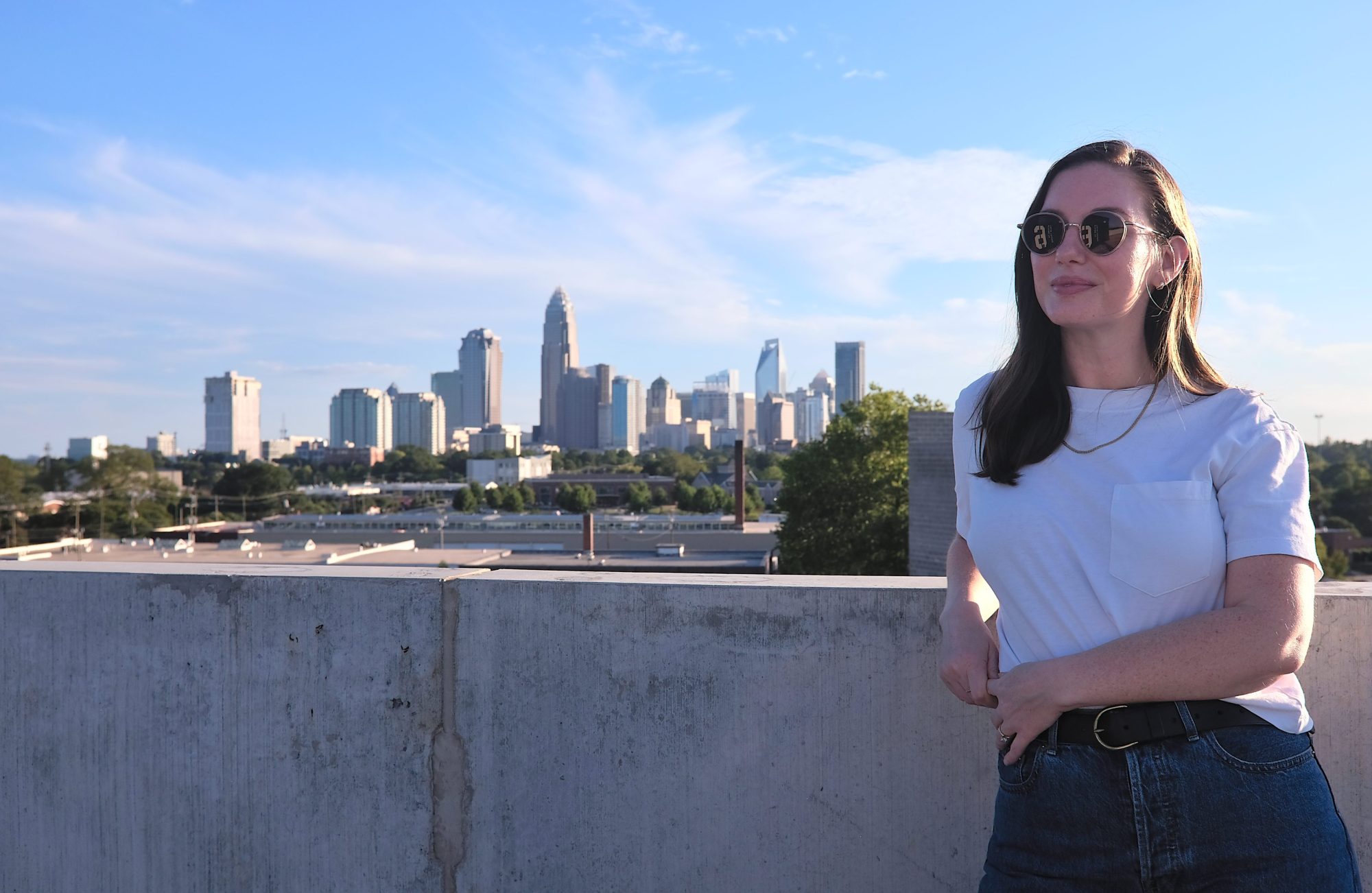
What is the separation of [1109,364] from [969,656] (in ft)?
2.02

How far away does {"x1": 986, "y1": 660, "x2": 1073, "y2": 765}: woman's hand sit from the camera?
164cm

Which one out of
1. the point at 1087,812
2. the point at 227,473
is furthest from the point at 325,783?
the point at 227,473

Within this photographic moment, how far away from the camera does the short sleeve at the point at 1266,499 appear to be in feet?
5.13

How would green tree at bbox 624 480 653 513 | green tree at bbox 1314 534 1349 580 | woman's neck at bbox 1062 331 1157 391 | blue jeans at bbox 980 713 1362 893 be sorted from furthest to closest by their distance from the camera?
green tree at bbox 624 480 653 513, green tree at bbox 1314 534 1349 580, woman's neck at bbox 1062 331 1157 391, blue jeans at bbox 980 713 1362 893

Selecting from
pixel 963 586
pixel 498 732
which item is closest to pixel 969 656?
pixel 963 586

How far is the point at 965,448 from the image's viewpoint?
6.41 ft

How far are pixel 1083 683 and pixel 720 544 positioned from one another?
47.0 m

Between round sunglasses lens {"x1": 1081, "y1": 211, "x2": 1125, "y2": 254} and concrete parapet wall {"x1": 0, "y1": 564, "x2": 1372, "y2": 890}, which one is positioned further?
concrete parapet wall {"x1": 0, "y1": 564, "x2": 1372, "y2": 890}

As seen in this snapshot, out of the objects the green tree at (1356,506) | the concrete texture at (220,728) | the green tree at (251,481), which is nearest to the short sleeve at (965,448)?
the concrete texture at (220,728)

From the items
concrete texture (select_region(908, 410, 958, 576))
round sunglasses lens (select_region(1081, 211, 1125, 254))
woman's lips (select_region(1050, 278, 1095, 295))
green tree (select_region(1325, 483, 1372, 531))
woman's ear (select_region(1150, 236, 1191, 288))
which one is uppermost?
round sunglasses lens (select_region(1081, 211, 1125, 254))

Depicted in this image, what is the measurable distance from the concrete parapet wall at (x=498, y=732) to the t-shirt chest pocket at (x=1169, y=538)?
73 centimetres

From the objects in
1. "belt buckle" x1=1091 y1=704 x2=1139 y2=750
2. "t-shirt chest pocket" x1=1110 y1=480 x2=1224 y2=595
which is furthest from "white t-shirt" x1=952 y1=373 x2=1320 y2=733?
"belt buckle" x1=1091 y1=704 x2=1139 y2=750

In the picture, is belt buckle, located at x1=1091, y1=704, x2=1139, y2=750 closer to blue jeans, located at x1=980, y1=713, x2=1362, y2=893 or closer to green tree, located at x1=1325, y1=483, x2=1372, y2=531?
blue jeans, located at x1=980, y1=713, x2=1362, y2=893

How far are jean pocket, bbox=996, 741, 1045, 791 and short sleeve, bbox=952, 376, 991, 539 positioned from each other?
0.41 m
